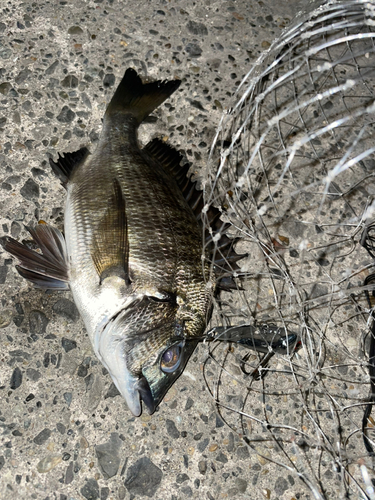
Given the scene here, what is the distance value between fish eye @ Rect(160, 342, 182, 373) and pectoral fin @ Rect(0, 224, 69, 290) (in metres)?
0.61

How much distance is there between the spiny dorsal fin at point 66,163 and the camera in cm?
261

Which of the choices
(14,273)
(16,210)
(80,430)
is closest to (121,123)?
(16,210)

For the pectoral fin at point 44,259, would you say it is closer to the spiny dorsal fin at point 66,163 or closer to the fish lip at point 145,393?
the spiny dorsal fin at point 66,163

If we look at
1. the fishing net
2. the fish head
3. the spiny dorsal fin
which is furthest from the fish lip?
the spiny dorsal fin

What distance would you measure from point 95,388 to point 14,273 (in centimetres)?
74

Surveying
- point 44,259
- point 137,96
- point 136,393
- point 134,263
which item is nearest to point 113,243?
point 134,263

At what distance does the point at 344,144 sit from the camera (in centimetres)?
319

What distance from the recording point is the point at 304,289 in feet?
9.07

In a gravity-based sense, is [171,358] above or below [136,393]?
above

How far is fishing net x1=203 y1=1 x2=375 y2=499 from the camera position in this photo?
2336mm

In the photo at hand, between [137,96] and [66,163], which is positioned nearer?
[66,163]

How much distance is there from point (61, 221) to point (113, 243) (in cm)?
57

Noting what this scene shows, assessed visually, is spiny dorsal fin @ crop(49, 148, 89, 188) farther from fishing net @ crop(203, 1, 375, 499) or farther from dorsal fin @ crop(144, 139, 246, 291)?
fishing net @ crop(203, 1, 375, 499)

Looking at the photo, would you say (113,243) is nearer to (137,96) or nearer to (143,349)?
(143,349)
